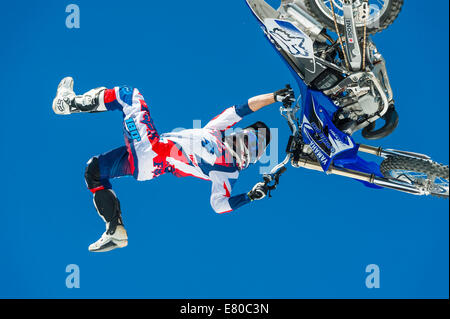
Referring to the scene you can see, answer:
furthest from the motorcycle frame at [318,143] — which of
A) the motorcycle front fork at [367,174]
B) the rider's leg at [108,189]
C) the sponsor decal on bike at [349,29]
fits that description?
the rider's leg at [108,189]

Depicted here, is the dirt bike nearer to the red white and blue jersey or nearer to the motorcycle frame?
the motorcycle frame

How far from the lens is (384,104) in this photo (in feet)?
12.6

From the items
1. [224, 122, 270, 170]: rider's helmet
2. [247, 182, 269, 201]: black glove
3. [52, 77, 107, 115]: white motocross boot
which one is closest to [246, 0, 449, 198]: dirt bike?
[224, 122, 270, 170]: rider's helmet

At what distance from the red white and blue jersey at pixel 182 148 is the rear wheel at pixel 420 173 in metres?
1.11

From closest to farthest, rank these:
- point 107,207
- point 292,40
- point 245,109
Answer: point 292,40
point 245,109
point 107,207

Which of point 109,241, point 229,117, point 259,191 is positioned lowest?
point 109,241

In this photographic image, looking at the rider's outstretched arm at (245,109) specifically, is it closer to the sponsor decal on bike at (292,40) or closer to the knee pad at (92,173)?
the sponsor decal on bike at (292,40)

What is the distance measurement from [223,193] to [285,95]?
0.92 m

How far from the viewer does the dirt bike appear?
3.78 m

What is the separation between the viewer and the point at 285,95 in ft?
13.3

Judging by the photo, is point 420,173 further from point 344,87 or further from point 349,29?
point 349,29

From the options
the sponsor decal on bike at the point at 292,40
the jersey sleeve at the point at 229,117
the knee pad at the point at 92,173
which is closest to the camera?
the sponsor decal on bike at the point at 292,40

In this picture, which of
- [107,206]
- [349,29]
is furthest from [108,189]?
[349,29]

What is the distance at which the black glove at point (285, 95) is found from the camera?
159 inches
